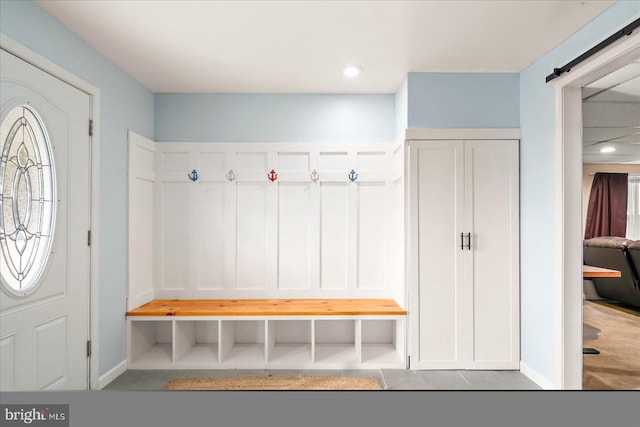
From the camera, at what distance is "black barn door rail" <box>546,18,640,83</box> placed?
186 centimetres

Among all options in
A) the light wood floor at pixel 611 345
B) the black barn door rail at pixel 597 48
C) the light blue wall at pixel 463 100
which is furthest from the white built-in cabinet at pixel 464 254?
the black barn door rail at pixel 597 48

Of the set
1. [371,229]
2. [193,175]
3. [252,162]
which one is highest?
[252,162]

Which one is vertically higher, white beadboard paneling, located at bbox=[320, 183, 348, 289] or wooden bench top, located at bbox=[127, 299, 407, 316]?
white beadboard paneling, located at bbox=[320, 183, 348, 289]

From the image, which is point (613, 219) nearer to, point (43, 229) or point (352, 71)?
point (352, 71)

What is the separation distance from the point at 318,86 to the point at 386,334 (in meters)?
2.48

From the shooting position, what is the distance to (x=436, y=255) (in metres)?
2.98

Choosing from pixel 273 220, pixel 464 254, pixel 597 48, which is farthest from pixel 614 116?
pixel 273 220

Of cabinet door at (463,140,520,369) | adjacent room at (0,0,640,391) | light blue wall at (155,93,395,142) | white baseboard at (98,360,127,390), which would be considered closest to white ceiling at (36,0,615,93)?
adjacent room at (0,0,640,391)

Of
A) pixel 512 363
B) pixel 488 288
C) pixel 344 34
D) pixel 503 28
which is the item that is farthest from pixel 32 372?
pixel 503 28

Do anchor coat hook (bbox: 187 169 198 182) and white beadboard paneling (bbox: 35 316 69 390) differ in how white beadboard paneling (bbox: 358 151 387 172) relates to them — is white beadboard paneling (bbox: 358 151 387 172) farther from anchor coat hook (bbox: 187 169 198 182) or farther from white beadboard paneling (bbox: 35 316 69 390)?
white beadboard paneling (bbox: 35 316 69 390)

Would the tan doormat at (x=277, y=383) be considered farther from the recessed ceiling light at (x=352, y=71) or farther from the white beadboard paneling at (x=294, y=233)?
the recessed ceiling light at (x=352, y=71)

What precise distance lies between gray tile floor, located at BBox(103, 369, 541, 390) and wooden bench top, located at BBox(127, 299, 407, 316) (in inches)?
18.7

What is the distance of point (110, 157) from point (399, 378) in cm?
287

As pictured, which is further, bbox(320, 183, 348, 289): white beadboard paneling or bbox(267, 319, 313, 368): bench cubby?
bbox(320, 183, 348, 289): white beadboard paneling
